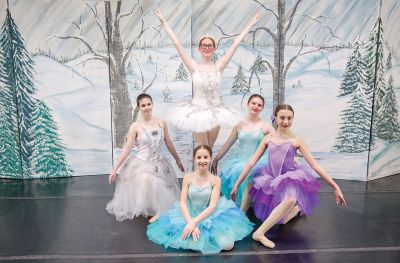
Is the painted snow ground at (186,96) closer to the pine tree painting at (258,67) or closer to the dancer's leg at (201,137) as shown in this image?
the pine tree painting at (258,67)

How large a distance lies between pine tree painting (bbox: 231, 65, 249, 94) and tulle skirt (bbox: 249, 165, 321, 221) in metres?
1.40

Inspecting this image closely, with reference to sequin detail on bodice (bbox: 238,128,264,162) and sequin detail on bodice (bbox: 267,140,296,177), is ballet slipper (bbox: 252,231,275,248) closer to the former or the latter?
sequin detail on bodice (bbox: 267,140,296,177)

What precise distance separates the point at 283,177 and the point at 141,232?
124 centimetres

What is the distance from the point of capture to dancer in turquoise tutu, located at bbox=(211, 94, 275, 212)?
3.94 metres

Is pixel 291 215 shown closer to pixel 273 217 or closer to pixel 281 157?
pixel 273 217

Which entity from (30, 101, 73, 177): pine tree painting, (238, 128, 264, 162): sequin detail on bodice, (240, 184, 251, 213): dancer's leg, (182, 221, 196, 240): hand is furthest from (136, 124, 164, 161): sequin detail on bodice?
(30, 101, 73, 177): pine tree painting

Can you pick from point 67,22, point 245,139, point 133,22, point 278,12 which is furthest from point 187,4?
point 245,139

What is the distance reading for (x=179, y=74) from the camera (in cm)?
495

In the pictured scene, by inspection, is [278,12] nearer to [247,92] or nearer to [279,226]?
[247,92]

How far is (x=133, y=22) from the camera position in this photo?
4.88m

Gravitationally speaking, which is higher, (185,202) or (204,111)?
(204,111)

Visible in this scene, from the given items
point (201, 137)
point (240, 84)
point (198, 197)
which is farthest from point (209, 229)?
point (240, 84)

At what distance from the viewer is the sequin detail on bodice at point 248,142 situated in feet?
13.1

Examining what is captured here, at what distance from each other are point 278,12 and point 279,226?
226 centimetres
